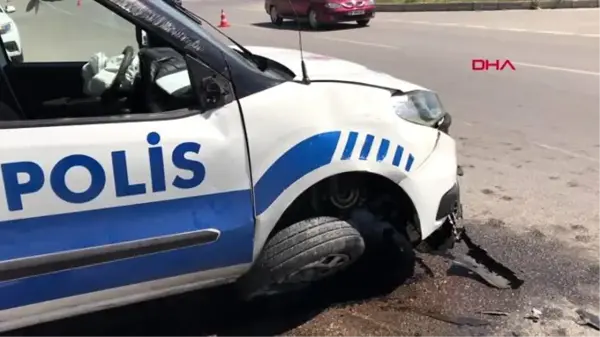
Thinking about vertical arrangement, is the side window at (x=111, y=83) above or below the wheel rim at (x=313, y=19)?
above

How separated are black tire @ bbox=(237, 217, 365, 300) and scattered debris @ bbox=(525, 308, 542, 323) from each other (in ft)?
3.03

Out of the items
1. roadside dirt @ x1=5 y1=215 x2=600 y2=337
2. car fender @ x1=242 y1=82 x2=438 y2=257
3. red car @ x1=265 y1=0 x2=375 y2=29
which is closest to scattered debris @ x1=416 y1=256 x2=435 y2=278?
roadside dirt @ x1=5 y1=215 x2=600 y2=337

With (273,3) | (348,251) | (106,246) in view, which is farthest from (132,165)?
(273,3)

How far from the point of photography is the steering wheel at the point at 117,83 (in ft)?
9.88

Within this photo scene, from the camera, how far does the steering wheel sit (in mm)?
3011

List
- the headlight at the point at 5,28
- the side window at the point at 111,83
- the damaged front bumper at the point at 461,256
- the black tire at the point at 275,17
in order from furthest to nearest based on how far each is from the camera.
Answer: the black tire at the point at 275,17, the headlight at the point at 5,28, the damaged front bumper at the point at 461,256, the side window at the point at 111,83

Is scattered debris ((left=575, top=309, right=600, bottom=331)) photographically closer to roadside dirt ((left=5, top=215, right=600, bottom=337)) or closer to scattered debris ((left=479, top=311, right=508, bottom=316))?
roadside dirt ((left=5, top=215, right=600, bottom=337))

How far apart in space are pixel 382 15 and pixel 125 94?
59.6 ft

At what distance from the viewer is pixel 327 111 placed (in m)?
2.83

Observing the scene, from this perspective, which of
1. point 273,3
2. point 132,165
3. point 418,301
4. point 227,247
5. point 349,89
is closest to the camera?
point 132,165

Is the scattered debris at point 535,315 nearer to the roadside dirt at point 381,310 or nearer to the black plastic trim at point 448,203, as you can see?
the roadside dirt at point 381,310

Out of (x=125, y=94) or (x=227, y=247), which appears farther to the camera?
(x=125, y=94)

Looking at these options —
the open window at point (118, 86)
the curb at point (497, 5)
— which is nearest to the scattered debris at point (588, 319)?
the open window at point (118, 86)

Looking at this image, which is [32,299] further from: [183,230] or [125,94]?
[125,94]
